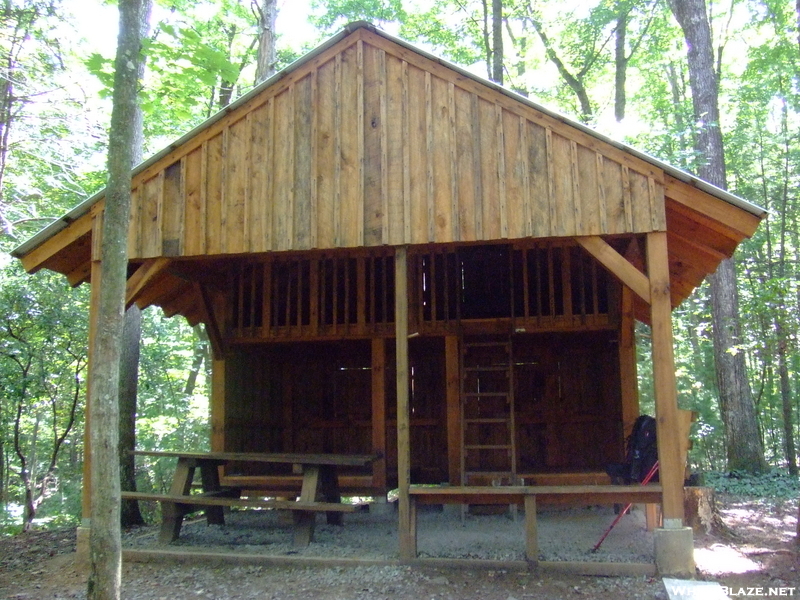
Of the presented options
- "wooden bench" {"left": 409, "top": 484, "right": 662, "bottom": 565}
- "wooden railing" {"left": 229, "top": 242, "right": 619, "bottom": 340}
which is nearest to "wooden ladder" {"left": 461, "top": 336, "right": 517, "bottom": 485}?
"wooden railing" {"left": 229, "top": 242, "right": 619, "bottom": 340}

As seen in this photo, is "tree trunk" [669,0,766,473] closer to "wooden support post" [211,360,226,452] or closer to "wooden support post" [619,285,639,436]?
"wooden support post" [619,285,639,436]

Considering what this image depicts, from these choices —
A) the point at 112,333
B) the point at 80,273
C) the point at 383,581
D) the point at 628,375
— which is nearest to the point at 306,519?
the point at 383,581

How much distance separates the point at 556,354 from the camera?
401 inches

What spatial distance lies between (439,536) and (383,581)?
64.1 inches

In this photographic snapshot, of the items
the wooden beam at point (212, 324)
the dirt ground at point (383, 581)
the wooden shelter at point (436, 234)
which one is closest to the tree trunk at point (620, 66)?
the wooden shelter at point (436, 234)

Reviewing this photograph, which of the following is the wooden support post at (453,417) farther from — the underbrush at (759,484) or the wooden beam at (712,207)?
the underbrush at (759,484)

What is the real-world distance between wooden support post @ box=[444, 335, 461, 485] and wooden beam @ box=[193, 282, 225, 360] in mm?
3222

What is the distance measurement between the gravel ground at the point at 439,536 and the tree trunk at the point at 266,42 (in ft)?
31.0

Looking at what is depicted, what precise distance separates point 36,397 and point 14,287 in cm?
176

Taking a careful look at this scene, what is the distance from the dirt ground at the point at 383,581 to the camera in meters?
5.77

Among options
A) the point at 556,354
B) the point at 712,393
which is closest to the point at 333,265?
the point at 556,354

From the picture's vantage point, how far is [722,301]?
13711 millimetres

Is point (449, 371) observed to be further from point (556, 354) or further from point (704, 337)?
point (704, 337)

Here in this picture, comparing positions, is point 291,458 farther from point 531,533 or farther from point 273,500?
point 531,533
